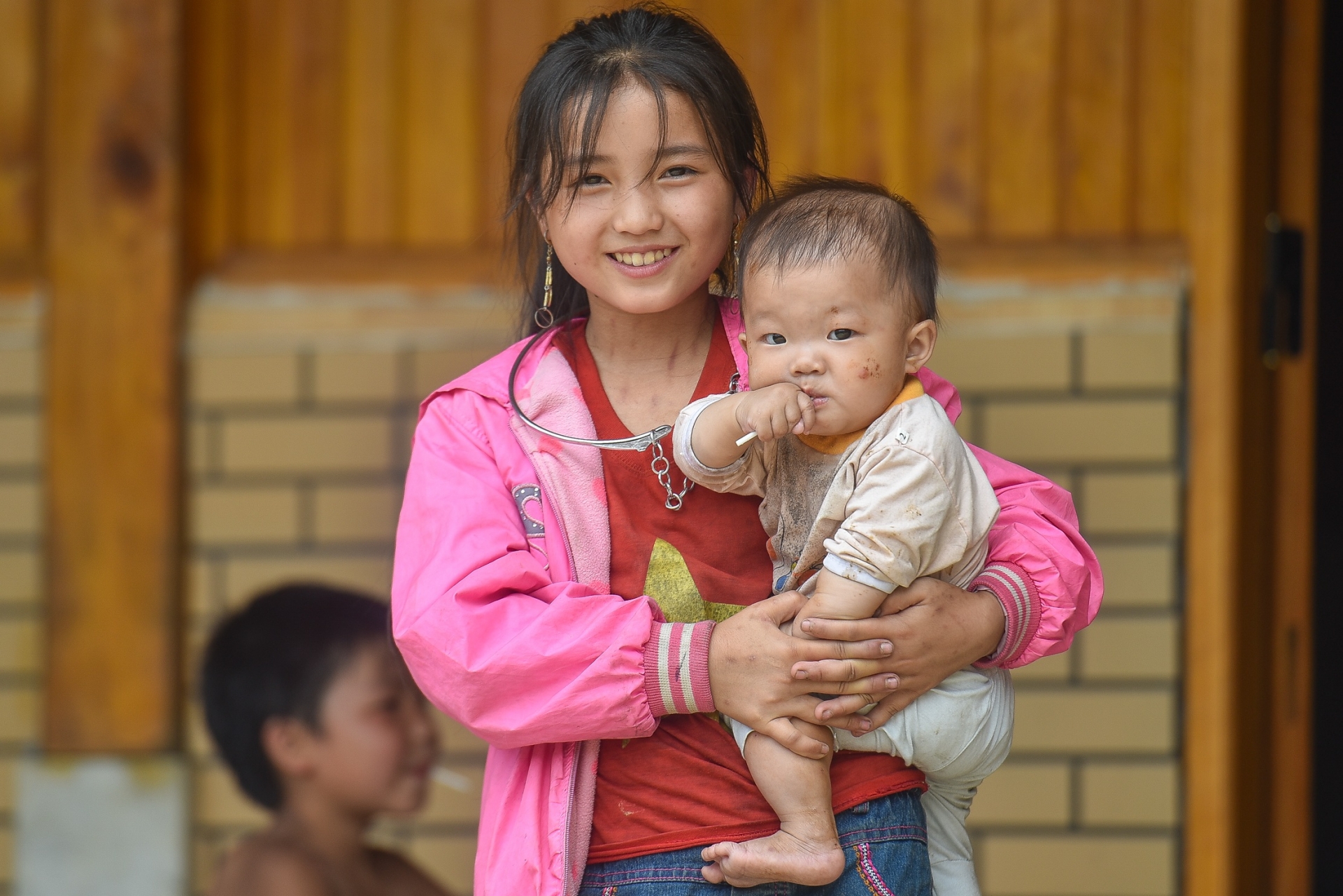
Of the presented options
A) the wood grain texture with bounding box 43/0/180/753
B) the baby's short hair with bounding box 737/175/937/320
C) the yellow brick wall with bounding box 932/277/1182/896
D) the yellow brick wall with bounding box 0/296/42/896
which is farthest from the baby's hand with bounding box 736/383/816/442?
the yellow brick wall with bounding box 0/296/42/896

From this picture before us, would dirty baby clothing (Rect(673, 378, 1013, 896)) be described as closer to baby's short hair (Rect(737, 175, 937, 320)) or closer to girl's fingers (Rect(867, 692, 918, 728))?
girl's fingers (Rect(867, 692, 918, 728))

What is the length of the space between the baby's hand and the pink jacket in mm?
214

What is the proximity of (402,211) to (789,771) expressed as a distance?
218 centimetres

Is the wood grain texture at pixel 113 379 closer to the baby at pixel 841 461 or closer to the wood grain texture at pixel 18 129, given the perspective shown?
the wood grain texture at pixel 18 129

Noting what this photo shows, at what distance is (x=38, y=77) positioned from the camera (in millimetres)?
3371

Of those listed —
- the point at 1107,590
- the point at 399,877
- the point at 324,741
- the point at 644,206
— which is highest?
the point at 644,206

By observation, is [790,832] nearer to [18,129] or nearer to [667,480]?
[667,480]

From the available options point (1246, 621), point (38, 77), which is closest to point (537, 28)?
point (38, 77)

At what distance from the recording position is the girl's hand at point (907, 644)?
5.08ft

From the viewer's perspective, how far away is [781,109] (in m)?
3.26

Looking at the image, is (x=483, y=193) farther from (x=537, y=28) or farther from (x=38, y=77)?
(x=38, y=77)

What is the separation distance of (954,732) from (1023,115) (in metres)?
1.98

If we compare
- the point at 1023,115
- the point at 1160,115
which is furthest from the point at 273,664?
the point at 1160,115

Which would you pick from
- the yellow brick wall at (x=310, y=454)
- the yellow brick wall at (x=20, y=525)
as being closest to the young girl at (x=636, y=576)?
the yellow brick wall at (x=310, y=454)
